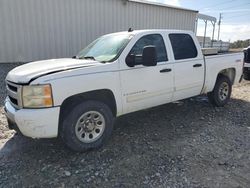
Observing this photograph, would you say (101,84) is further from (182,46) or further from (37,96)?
(182,46)

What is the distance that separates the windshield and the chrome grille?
139 centimetres

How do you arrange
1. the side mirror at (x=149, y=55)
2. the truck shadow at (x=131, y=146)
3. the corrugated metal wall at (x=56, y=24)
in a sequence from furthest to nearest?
the corrugated metal wall at (x=56, y=24)
the side mirror at (x=149, y=55)
the truck shadow at (x=131, y=146)

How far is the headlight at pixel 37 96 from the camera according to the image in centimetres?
323

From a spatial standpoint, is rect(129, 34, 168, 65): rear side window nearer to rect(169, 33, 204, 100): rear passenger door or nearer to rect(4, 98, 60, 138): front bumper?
rect(169, 33, 204, 100): rear passenger door

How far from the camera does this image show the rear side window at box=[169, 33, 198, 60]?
4.93 metres

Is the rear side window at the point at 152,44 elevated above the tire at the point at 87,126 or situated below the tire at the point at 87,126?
above

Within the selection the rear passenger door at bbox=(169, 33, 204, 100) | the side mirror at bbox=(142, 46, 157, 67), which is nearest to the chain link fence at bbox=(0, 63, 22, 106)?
the side mirror at bbox=(142, 46, 157, 67)

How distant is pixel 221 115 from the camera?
18.7 ft

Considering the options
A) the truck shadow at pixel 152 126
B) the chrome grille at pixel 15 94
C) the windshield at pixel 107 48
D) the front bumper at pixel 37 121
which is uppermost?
the windshield at pixel 107 48

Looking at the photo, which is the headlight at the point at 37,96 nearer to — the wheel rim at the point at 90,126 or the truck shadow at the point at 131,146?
the wheel rim at the point at 90,126

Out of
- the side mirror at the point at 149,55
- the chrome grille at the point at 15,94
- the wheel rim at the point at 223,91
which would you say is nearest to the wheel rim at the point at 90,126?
the chrome grille at the point at 15,94

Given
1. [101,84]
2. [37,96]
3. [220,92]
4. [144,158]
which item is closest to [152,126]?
[144,158]

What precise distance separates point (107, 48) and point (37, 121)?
1.91 m

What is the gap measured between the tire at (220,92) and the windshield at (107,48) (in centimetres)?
288
